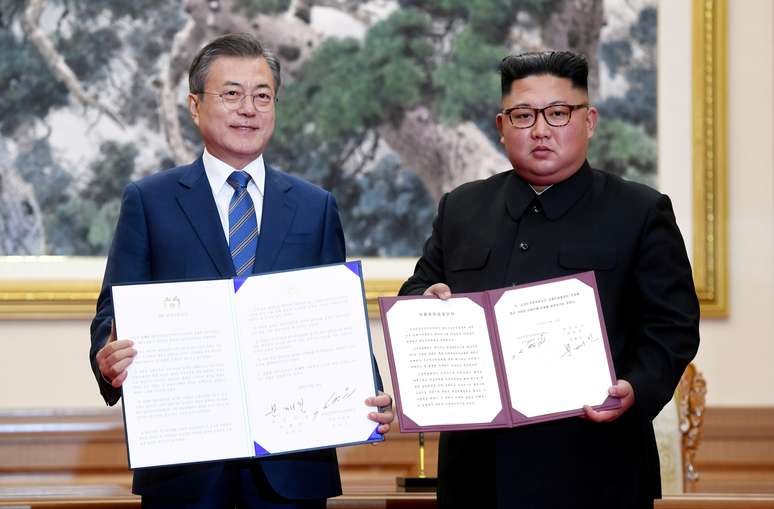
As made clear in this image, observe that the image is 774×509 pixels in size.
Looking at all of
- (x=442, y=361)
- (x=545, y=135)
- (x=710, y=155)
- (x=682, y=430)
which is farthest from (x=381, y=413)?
(x=710, y=155)

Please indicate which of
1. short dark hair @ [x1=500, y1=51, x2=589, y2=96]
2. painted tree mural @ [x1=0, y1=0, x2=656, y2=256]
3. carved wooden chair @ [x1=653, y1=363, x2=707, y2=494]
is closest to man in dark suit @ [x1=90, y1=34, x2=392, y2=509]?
short dark hair @ [x1=500, y1=51, x2=589, y2=96]

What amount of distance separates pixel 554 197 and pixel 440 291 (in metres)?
0.37

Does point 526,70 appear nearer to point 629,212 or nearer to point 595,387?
point 629,212

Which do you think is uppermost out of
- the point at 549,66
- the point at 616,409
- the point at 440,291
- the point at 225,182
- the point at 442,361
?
the point at 549,66

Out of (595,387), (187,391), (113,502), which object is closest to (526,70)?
(595,387)

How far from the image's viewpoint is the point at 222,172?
249cm

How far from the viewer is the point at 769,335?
429 cm

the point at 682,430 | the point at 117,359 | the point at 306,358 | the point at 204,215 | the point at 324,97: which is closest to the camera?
the point at 117,359

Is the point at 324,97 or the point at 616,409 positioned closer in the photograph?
the point at 616,409

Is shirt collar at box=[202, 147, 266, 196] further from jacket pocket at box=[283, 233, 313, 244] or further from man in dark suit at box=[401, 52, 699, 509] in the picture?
man in dark suit at box=[401, 52, 699, 509]

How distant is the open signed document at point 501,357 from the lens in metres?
2.28

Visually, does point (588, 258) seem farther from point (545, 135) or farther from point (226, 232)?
point (226, 232)

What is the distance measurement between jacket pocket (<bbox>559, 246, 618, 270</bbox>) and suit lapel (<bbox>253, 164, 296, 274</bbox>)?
2.11 ft
